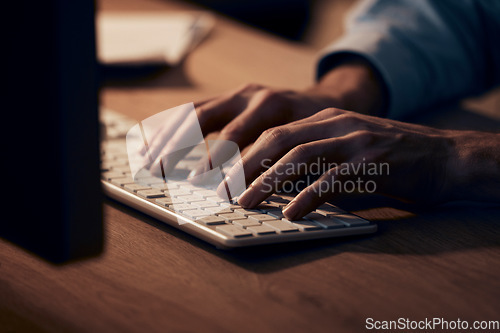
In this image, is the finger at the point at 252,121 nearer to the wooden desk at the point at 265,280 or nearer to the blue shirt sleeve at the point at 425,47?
the wooden desk at the point at 265,280

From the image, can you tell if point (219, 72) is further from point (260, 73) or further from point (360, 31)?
point (360, 31)

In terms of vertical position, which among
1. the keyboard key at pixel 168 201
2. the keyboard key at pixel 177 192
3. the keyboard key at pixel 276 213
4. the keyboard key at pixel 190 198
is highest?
the keyboard key at pixel 190 198

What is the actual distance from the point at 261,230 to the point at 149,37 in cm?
100

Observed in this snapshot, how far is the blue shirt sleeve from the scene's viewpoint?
0.97m

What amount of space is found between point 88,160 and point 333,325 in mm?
199

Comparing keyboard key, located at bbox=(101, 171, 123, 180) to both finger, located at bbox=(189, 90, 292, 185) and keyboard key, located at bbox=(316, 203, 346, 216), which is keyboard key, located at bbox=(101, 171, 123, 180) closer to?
finger, located at bbox=(189, 90, 292, 185)

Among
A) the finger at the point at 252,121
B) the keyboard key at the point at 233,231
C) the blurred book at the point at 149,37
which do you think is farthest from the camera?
the blurred book at the point at 149,37

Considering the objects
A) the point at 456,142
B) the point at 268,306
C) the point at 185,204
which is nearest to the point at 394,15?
the point at 456,142

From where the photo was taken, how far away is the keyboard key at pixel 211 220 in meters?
0.48

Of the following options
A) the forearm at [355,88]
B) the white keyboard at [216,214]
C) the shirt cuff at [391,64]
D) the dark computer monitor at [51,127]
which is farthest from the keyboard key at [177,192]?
the shirt cuff at [391,64]

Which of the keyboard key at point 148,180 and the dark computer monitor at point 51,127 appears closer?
the dark computer monitor at point 51,127

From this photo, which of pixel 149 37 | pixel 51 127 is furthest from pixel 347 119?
pixel 149 37

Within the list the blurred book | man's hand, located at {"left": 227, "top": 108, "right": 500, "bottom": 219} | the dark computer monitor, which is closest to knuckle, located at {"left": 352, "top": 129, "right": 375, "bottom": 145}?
man's hand, located at {"left": 227, "top": 108, "right": 500, "bottom": 219}

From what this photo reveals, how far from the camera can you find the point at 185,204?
1.73ft
